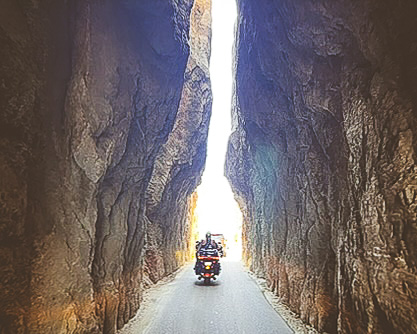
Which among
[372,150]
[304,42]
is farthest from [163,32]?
[372,150]

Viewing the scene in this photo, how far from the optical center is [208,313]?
1114 centimetres

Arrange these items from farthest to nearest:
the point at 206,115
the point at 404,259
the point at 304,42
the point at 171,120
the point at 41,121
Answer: the point at 206,115 → the point at 171,120 → the point at 304,42 → the point at 41,121 → the point at 404,259

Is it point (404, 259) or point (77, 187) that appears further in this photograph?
point (77, 187)

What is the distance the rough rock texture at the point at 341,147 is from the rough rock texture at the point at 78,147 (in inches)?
121

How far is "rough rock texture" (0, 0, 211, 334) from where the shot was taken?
5555 mm

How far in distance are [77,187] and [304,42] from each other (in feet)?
17.6

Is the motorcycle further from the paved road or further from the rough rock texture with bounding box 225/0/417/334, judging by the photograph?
the rough rock texture with bounding box 225/0/417/334

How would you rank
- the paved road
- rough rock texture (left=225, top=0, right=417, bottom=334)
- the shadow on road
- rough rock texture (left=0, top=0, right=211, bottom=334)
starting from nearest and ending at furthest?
rough rock texture (left=225, top=0, right=417, bottom=334), rough rock texture (left=0, top=0, right=211, bottom=334), the paved road, the shadow on road

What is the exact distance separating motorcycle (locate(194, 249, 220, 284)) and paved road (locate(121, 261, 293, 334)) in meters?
1.06

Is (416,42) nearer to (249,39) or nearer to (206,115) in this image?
(249,39)

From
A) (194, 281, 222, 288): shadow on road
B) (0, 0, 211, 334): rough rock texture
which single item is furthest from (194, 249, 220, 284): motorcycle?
(0, 0, 211, 334): rough rock texture

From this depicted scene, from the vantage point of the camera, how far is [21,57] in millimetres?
5641

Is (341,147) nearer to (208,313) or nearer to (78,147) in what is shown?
(78,147)

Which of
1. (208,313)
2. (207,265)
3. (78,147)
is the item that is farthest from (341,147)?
(207,265)
